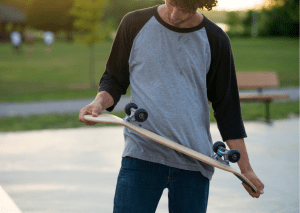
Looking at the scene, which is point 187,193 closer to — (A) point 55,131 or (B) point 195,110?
(B) point 195,110

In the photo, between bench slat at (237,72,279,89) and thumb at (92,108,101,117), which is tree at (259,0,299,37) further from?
thumb at (92,108,101,117)

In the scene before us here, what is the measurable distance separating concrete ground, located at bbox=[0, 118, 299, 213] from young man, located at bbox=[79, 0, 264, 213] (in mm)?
2283

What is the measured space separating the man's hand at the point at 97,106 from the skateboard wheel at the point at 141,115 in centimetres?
21

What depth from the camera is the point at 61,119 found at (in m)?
9.17

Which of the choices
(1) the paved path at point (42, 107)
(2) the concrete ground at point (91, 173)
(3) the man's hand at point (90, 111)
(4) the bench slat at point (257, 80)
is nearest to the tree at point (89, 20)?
(1) the paved path at point (42, 107)

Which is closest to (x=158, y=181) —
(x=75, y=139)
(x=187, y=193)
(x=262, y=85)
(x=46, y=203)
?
(x=187, y=193)

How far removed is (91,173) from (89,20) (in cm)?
986

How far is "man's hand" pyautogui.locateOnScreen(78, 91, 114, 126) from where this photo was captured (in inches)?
72.6

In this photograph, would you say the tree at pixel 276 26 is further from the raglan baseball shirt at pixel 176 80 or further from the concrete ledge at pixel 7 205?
the raglan baseball shirt at pixel 176 80

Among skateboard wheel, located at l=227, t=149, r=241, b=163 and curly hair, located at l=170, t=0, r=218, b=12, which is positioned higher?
Result: curly hair, located at l=170, t=0, r=218, b=12

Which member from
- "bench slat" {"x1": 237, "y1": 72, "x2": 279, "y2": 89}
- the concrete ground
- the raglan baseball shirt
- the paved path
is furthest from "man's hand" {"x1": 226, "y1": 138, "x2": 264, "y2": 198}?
the paved path

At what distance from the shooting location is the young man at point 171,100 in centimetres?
186

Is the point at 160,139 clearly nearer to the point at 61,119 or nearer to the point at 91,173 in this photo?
the point at 91,173

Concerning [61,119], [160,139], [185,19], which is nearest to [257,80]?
[61,119]
